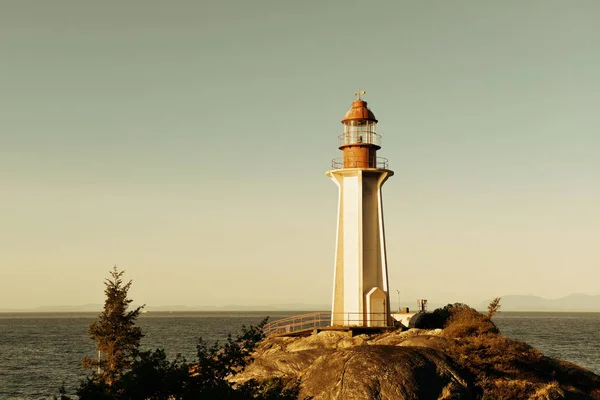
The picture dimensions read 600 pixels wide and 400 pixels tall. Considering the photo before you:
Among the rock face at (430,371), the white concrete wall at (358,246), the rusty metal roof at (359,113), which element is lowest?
the rock face at (430,371)

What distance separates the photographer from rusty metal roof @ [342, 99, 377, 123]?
4066 cm

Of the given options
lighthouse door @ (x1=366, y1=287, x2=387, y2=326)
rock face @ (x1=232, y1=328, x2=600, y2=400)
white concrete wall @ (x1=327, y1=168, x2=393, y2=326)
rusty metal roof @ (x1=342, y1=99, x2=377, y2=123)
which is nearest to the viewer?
rock face @ (x1=232, y1=328, x2=600, y2=400)

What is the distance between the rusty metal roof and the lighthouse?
63 mm

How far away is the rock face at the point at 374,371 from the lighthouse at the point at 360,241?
15.7 ft

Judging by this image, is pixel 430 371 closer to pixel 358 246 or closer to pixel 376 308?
pixel 376 308

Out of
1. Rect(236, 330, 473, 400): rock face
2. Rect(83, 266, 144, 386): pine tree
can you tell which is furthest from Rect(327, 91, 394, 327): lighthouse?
Rect(83, 266, 144, 386): pine tree

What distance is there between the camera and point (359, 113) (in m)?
40.8

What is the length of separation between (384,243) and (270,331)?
9771mm

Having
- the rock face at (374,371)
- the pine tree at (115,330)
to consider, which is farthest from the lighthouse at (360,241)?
the pine tree at (115,330)

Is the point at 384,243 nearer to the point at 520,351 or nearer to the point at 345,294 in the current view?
the point at 345,294

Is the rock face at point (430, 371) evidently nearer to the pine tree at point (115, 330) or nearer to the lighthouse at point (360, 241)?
the lighthouse at point (360, 241)

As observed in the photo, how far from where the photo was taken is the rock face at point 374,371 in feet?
91.7

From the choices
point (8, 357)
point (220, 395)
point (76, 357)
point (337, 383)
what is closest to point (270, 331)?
point (337, 383)

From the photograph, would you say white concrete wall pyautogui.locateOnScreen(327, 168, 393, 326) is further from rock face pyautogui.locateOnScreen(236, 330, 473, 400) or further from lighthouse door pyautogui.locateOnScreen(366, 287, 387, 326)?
rock face pyautogui.locateOnScreen(236, 330, 473, 400)
